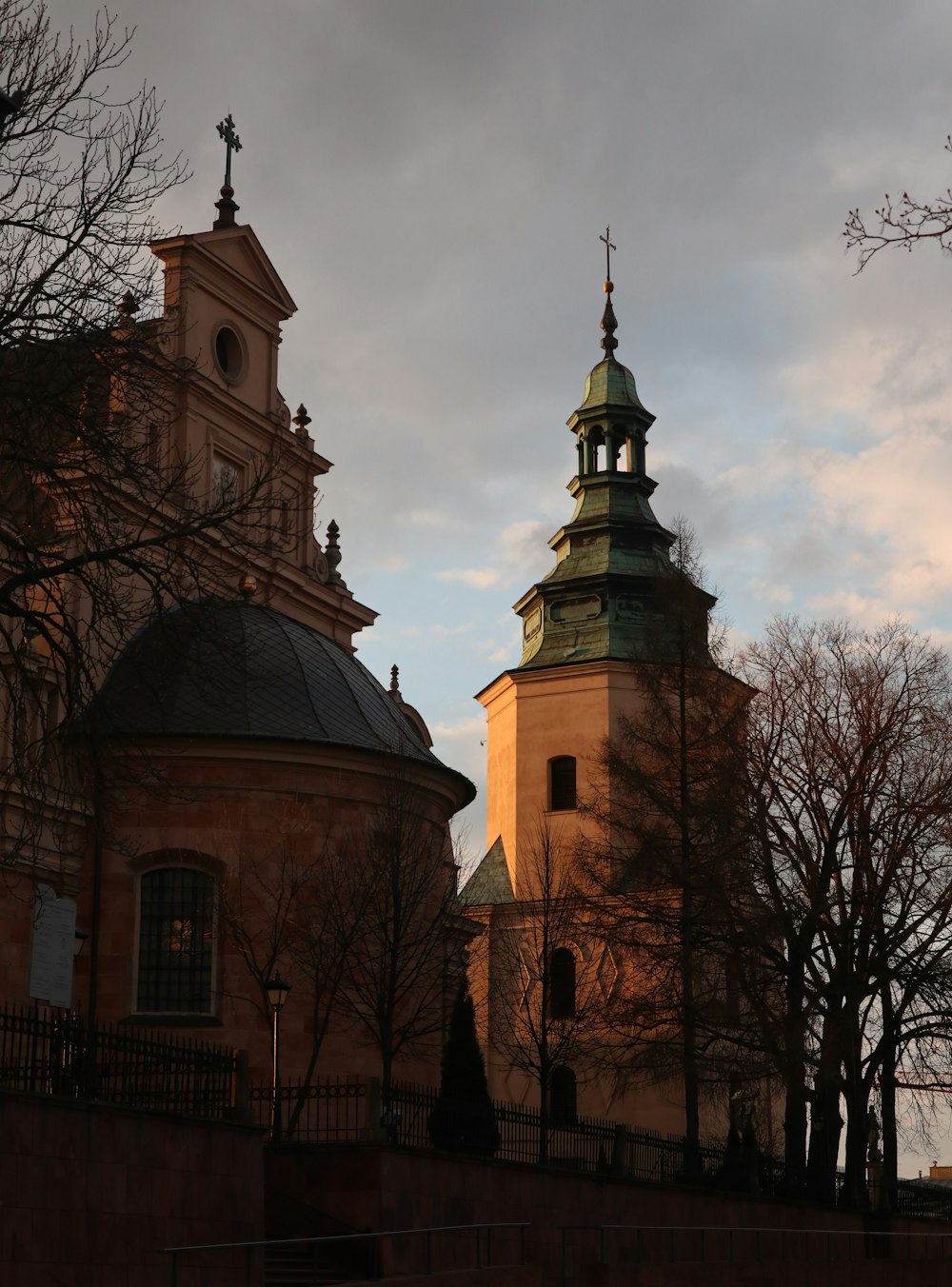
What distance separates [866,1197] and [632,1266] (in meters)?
11.1

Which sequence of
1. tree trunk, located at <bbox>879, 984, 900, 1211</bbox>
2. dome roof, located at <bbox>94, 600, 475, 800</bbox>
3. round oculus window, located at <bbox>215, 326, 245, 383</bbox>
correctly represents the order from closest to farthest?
dome roof, located at <bbox>94, 600, 475, 800</bbox> < tree trunk, located at <bbox>879, 984, 900, 1211</bbox> < round oculus window, located at <bbox>215, 326, 245, 383</bbox>

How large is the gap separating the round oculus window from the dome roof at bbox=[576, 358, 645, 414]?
2343 cm

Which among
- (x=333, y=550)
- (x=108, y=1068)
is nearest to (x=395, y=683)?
(x=333, y=550)

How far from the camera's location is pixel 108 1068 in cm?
1877

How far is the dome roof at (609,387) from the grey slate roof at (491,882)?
49.8ft

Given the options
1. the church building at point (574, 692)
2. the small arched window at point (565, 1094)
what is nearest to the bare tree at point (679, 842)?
the church building at point (574, 692)

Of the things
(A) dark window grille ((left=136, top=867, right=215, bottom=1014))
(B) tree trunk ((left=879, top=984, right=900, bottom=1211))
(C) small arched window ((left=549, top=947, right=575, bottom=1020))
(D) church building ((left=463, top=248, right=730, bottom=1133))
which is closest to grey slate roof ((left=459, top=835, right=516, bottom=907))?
(D) church building ((left=463, top=248, right=730, bottom=1133))

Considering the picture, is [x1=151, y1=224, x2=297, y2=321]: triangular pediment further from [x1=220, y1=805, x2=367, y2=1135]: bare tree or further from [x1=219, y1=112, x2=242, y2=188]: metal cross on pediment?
[x1=220, y1=805, x2=367, y2=1135]: bare tree

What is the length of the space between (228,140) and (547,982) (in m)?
20.3

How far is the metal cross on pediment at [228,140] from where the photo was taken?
42781 mm

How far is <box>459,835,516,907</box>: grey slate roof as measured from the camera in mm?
58344

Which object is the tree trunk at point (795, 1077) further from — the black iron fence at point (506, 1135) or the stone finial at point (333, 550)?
the stone finial at point (333, 550)

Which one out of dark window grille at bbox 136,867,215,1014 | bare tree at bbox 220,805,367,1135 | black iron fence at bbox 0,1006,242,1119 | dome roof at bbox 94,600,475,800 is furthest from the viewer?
dome roof at bbox 94,600,475,800

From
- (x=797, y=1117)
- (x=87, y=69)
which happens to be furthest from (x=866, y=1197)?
(x=87, y=69)
